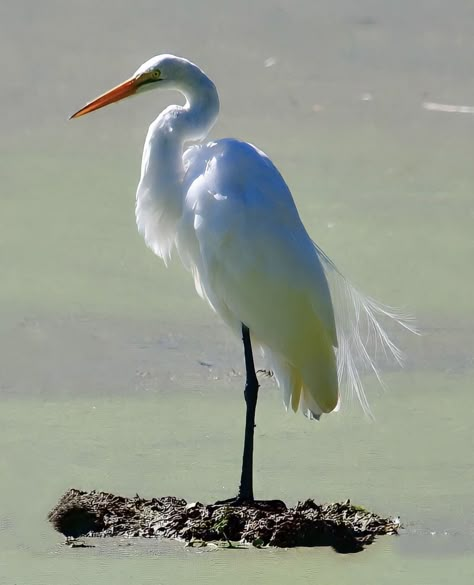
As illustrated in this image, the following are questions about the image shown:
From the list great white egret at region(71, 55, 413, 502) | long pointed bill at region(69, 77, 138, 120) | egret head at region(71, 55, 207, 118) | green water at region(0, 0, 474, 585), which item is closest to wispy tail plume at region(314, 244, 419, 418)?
great white egret at region(71, 55, 413, 502)

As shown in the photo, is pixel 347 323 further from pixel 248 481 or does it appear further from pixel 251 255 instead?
pixel 248 481

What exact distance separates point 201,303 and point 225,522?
176cm

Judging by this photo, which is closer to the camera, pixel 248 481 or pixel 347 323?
pixel 248 481

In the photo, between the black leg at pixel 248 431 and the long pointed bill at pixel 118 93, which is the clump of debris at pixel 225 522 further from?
the long pointed bill at pixel 118 93

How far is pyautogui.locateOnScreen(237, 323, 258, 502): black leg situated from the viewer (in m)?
3.54

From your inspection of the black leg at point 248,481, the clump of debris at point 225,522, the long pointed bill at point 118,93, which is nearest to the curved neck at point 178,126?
the long pointed bill at point 118,93

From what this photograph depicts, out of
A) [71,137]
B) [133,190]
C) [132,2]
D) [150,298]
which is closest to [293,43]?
[132,2]

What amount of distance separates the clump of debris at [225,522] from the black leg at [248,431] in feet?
0.27

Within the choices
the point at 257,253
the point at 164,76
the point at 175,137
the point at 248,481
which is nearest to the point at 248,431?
the point at 248,481

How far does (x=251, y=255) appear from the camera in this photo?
12.0 feet

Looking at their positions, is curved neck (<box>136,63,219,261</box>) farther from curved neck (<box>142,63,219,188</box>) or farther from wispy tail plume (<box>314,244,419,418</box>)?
wispy tail plume (<box>314,244,419,418</box>)

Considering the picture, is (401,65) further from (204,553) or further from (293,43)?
(204,553)

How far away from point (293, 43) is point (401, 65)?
65 centimetres

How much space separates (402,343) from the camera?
15.7ft
